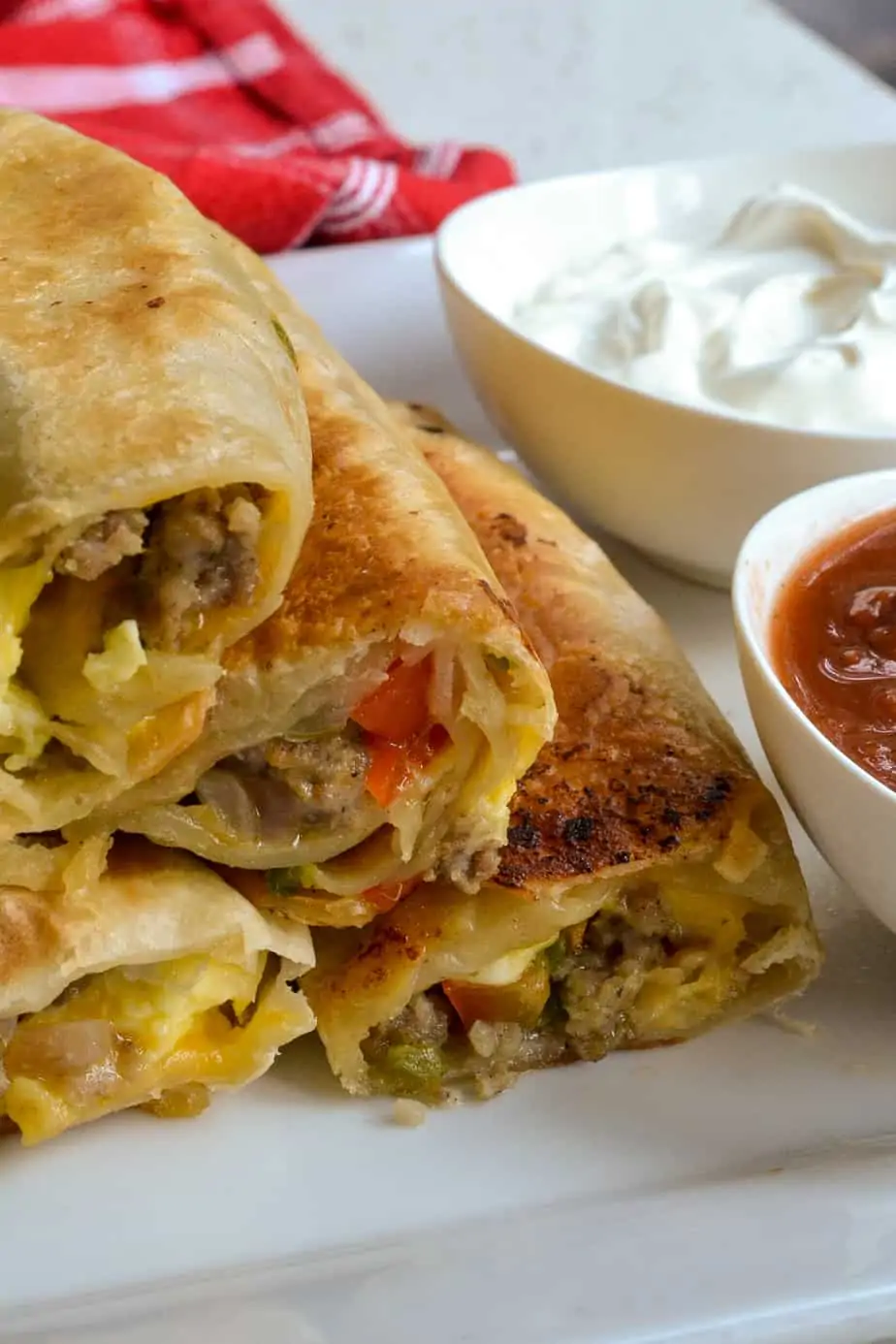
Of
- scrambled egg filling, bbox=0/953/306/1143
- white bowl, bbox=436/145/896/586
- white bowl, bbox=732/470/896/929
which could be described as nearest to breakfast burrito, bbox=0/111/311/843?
scrambled egg filling, bbox=0/953/306/1143

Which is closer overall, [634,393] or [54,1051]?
[54,1051]

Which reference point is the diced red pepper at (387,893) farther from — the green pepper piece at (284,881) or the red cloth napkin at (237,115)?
the red cloth napkin at (237,115)

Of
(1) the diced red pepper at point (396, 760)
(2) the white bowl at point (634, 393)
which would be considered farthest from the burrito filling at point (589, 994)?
(2) the white bowl at point (634, 393)

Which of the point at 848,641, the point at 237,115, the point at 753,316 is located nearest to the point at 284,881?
the point at 848,641

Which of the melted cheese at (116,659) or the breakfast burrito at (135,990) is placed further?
the breakfast burrito at (135,990)

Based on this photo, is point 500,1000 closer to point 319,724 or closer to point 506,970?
point 506,970

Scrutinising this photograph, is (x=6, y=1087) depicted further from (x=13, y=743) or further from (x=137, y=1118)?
(x=13, y=743)
